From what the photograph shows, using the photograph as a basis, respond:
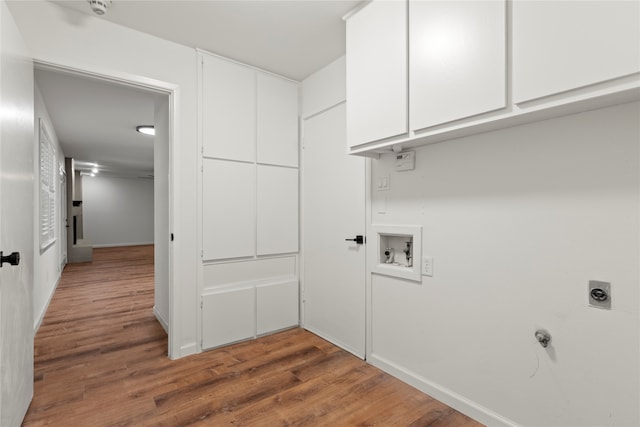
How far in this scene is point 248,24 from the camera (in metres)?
2.34

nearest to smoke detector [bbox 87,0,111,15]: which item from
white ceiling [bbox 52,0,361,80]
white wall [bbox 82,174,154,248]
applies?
white ceiling [bbox 52,0,361,80]

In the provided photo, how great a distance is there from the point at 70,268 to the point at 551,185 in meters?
8.41

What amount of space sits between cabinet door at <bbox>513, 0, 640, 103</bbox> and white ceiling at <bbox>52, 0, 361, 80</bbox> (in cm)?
120

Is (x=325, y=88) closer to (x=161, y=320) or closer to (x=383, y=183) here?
(x=383, y=183)

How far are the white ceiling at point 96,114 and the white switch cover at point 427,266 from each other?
2.59 metres

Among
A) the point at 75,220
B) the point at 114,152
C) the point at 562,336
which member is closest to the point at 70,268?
the point at 75,220

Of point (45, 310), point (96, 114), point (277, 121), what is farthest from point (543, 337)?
point (96, 114)

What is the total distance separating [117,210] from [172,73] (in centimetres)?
1068

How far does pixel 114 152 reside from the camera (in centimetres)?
711

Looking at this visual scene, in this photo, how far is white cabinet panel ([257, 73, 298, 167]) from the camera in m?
3.07

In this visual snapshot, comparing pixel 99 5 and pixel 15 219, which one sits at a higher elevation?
pixel 99 5

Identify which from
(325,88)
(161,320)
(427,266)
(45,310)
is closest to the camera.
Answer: (427,266)

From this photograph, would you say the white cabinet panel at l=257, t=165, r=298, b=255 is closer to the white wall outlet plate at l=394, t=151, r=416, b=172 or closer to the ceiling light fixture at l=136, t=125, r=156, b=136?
the white wall outlet plate at l=394, t=151, r=416, b=172

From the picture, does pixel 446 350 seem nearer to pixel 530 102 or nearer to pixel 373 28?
pixel 530 102
